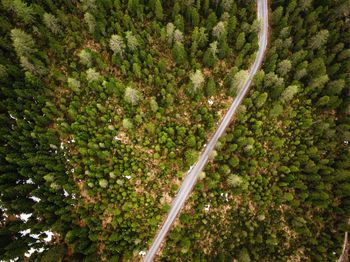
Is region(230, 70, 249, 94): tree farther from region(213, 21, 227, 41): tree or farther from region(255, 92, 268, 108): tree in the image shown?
region(213, 21, 227, 41): tree

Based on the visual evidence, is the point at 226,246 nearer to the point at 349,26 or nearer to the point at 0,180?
the point at 0,180

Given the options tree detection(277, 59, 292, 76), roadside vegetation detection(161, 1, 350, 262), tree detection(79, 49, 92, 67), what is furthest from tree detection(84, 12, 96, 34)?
tree detection(277, 59, 292, 76)

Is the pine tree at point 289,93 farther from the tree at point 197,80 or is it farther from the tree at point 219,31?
the tree at point 197,80

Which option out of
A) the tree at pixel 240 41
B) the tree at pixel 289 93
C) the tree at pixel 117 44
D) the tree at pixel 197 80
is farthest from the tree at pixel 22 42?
the tree at pixel 289 93

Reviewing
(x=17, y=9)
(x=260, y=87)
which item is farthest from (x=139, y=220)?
(x=17, y=9)

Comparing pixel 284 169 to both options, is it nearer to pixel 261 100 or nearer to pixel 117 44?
pixel 261 100
